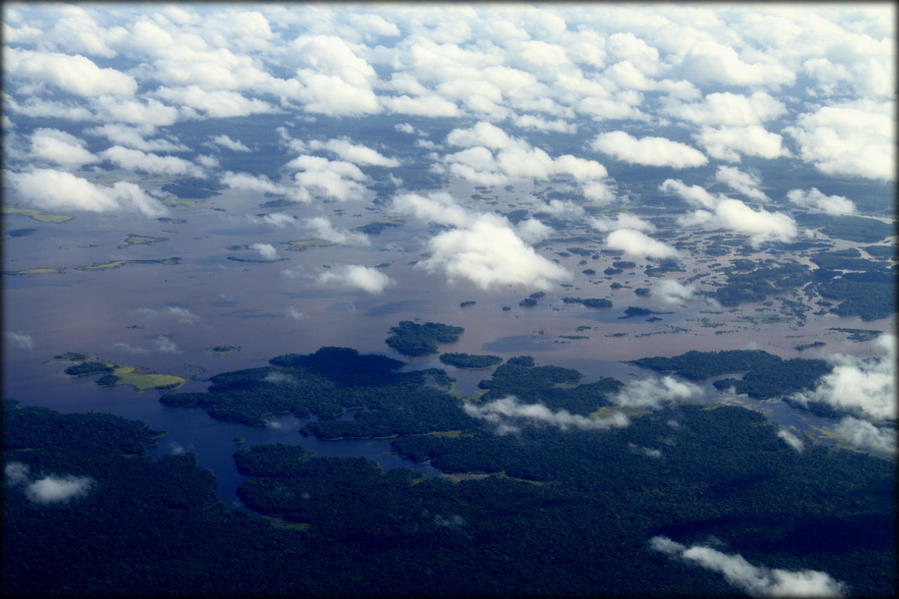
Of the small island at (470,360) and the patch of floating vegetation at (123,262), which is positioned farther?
the patch of floating vegetation at (123,262)

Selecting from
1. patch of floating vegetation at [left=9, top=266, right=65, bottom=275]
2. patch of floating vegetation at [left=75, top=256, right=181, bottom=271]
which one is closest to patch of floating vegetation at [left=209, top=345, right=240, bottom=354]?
patch of floating vegetation at [left=75, top=256, right=181, bottom=271]

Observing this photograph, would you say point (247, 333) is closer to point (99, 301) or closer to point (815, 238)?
point (99, 301)

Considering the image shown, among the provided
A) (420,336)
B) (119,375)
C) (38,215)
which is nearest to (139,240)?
(38,215)

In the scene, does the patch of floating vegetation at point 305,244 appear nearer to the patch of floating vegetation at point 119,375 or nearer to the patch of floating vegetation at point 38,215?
the patch of floating vegetation at point 38,215

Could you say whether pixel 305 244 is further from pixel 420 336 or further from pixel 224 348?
pixel 224 348

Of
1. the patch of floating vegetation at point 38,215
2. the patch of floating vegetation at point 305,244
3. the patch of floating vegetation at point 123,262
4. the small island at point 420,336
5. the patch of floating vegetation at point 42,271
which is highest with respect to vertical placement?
the patch of floating vegetation at point 38,215

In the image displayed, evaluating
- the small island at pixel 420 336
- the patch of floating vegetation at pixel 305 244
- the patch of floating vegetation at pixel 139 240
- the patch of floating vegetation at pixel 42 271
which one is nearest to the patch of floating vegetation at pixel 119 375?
the small island at pixel 420 336

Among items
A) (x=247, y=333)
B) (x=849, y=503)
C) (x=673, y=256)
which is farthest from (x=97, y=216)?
(x=849, y=503)
